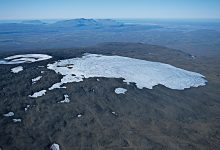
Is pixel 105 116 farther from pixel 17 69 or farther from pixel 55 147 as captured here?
pixel 17 69

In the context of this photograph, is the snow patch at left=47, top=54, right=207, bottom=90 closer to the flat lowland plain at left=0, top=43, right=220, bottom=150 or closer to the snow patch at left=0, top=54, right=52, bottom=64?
the flat lowland plain at left=0, top=43, right=220, bottom=150

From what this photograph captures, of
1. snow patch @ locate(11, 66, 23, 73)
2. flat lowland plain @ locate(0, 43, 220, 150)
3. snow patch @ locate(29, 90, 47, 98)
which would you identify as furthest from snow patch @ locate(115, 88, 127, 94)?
snow patch @ locate(11, 66, 23, 73)

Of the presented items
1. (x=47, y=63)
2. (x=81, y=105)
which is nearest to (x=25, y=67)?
(x=47, y=63)

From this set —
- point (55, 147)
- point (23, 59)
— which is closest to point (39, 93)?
point (55, 147)

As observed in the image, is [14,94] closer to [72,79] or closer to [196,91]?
[72,79]

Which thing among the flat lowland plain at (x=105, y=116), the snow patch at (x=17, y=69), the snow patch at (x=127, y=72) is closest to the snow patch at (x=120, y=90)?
the flat lowland plain at (x=105, y=116)
